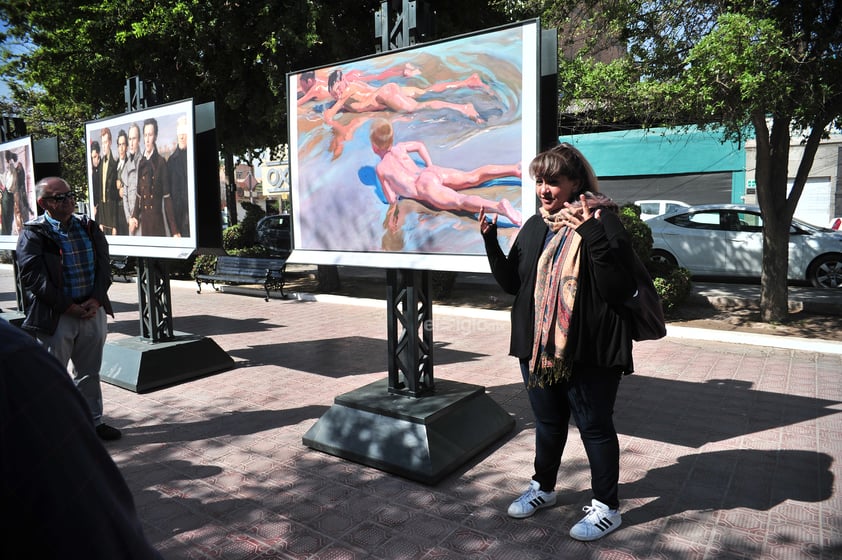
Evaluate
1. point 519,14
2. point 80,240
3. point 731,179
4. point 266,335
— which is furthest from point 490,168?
point 731,179

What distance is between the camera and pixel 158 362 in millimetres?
6047

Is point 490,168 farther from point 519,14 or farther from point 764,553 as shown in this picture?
point 519,14

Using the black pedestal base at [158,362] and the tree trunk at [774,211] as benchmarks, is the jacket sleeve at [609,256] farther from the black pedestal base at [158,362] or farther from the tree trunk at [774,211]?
the tree trunk at [774,211]

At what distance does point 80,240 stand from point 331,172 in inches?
81.0

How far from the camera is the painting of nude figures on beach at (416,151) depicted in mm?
3674

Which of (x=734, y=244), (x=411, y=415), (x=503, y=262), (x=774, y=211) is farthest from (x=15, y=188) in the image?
(x=734, y=244)

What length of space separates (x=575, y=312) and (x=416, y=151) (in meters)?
1.86

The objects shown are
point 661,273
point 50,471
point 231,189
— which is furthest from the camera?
point 231,189

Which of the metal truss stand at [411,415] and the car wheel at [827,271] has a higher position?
the car wheel at [827,271]

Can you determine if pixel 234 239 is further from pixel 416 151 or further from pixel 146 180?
pixel 416 151

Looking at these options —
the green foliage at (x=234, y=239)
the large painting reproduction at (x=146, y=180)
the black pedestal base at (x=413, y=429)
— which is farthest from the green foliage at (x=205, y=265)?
the black pedestal base at (x=413, y=429)

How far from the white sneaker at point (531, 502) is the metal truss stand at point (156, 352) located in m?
4.22

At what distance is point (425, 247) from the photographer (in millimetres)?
4113

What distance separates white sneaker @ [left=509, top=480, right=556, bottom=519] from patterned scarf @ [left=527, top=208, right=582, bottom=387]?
0.74 metres
